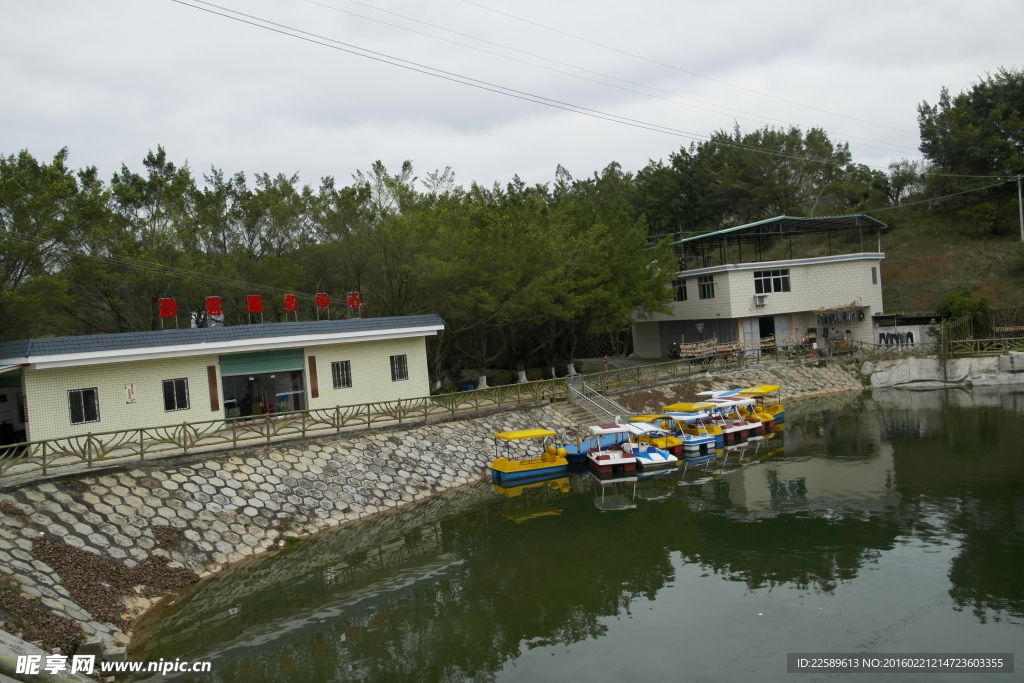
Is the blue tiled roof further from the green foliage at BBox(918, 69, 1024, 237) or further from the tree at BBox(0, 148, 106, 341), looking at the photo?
the green foliage at BBox(918, 69, 1024, 237)

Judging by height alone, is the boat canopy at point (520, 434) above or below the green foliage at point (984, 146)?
below

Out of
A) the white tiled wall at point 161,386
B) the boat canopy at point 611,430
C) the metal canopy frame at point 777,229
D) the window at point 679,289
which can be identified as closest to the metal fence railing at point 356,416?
the white tiled wall at point 161,386

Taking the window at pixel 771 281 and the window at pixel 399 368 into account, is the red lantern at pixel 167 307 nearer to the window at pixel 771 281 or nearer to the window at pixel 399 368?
the window at pixel 399 368

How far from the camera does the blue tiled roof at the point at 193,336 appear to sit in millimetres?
21062

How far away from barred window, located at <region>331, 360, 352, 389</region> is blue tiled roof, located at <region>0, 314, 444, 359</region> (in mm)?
1347

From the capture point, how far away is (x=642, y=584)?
15.7 meters

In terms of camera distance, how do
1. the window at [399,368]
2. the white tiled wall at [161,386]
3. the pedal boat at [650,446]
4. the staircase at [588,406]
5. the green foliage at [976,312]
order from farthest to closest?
the green foliage at [976,312]
the staircase at [588,406]
the window at [399,368]
the pedal boat at [650,446]
the white tiled wall at [161,386]

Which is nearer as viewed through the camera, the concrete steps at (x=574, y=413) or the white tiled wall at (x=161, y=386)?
the white tiled wall at (x=161, y=386)

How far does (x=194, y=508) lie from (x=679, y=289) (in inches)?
1377

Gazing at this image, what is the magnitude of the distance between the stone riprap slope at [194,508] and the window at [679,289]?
24.1 metres

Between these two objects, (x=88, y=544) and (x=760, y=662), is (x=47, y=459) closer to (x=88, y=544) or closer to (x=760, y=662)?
(x=88, y=544)

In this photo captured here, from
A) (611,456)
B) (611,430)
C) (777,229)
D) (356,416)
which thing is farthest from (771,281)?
(356,416)

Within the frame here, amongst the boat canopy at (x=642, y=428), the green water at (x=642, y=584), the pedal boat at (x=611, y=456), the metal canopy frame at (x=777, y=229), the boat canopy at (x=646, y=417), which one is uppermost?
the metal canopy frame at (x=777, y=229)

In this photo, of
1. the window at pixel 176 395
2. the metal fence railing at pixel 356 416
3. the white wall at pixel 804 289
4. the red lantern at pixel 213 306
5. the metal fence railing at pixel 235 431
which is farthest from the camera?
the white wall at pixel 804 289
